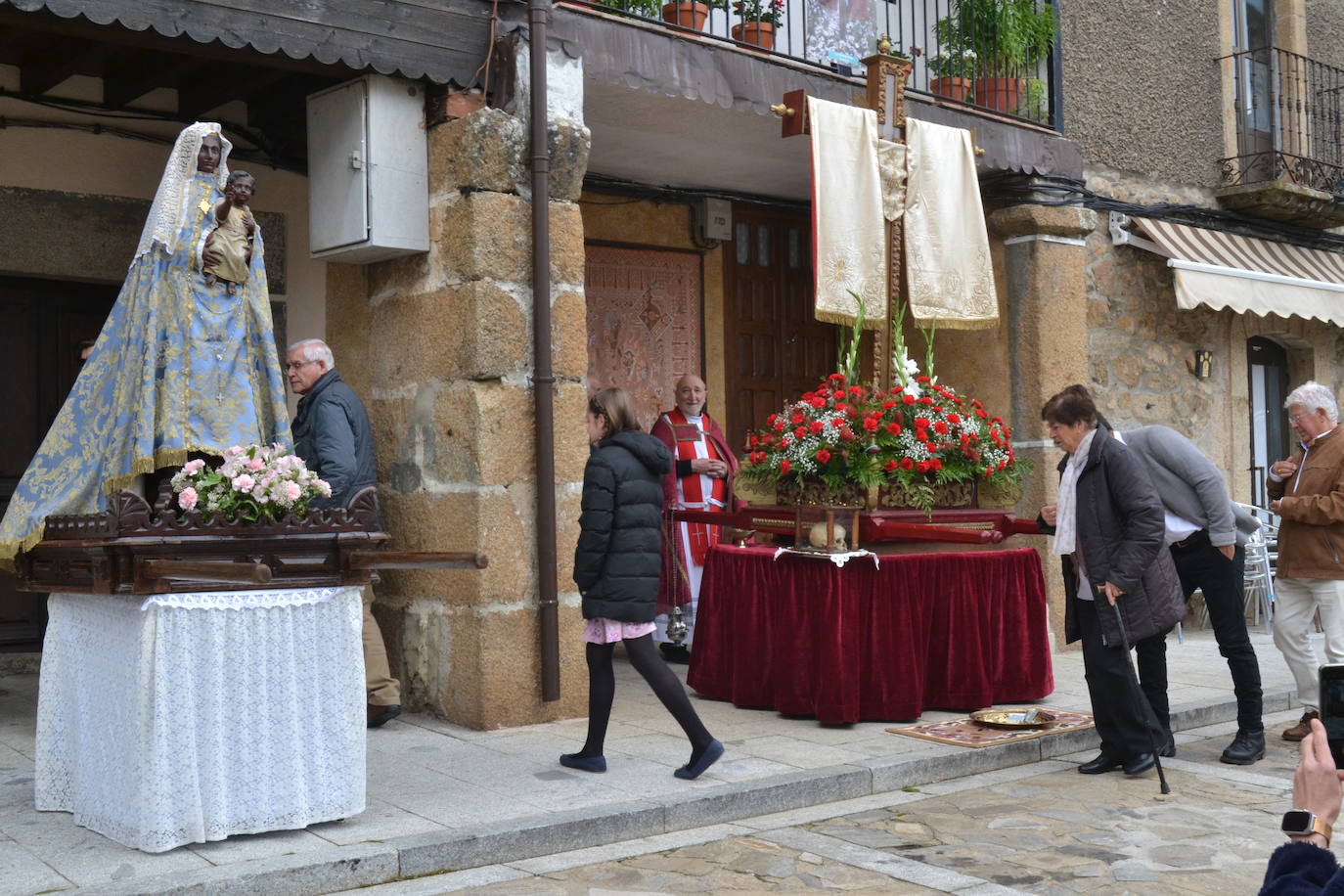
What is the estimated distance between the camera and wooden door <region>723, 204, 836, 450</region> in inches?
402

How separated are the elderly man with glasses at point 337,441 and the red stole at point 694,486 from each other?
102 inches

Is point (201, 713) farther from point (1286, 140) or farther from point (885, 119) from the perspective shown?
point (1286, 140)

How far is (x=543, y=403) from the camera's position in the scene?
6469 mm

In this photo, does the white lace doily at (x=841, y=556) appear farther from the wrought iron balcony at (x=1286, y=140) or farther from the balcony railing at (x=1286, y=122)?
the balcony railing at (x=1286, y=122)

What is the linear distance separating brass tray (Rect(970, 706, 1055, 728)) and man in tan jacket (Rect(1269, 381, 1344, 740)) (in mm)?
1159

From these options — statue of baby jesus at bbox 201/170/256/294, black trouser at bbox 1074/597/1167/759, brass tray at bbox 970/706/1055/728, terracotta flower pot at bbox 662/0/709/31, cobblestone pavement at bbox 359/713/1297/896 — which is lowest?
cobblestone pavement at bbox 359/713/1297/896

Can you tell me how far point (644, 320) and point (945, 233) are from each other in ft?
7.63

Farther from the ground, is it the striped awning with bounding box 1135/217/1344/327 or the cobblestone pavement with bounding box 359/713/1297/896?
the striped awning with bounding box 1135/217/1344/327

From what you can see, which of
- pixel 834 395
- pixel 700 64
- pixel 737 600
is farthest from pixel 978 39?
pixel 737 600

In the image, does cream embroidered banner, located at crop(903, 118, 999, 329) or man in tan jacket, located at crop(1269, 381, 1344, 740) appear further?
cream embroidered banner, located at crop(903, 118, 999, 329)

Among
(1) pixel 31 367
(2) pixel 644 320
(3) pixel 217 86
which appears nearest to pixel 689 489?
(2) pixel 644 320

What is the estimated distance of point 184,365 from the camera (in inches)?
220

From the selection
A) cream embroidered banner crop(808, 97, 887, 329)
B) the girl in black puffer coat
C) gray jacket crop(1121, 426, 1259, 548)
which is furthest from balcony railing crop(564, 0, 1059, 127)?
the girl in black puffer coat

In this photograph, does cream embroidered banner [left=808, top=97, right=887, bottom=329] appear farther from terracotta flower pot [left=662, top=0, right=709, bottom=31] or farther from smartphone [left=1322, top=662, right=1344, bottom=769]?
smartphone [left=1322, top=662, right=1344, bottom=769]
